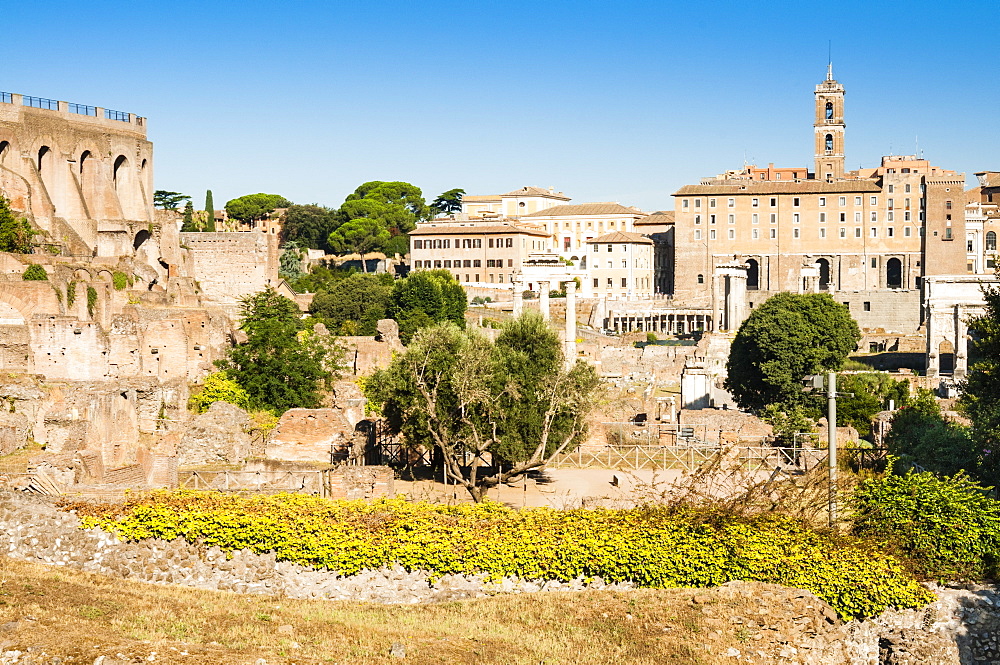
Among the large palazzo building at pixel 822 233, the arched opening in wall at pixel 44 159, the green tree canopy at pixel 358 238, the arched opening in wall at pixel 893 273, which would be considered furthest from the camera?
the green tree canopy at pixel 358 238

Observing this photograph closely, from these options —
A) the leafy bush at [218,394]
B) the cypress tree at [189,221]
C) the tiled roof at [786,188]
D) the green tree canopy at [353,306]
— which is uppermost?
the tiled roof at [786,188]

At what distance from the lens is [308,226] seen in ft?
324

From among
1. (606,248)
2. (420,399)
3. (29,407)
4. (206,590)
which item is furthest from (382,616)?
(606,248)

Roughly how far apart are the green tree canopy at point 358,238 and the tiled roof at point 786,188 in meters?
24.8

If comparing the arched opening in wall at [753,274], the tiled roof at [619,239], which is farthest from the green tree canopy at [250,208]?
the arched opening in wall at [753,274]

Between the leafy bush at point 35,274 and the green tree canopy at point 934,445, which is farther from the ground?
the leafy bush at point 35,274

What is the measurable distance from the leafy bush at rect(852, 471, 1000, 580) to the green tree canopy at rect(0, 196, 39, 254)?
Result: 102ft

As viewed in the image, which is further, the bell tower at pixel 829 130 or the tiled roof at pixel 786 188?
the bell tower at pixel 829 130

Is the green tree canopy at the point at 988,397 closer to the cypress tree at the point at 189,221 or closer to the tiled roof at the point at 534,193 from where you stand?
the cypress tree at the point at 189,221

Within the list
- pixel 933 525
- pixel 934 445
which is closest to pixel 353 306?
pixel 934 445

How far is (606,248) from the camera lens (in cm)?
9425

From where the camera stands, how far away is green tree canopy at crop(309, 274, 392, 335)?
52.6 m

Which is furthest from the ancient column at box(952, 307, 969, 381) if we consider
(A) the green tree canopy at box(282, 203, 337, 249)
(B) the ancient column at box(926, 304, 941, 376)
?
(A) the green tree canopy at box(282, 203, 337, 249)

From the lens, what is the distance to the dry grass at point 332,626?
1183cm
